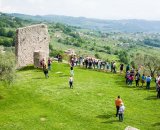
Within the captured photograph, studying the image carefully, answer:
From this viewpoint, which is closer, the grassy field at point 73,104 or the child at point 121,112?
the grassy field at point 73,104

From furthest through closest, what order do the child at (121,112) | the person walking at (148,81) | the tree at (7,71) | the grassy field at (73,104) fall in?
the person walking at (148,81)
the tree at (7,71)
the child at (121,112)
the grassy field at (73,104)

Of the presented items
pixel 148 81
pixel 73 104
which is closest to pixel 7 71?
pixel 73 104

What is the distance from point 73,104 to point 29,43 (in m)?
25.4

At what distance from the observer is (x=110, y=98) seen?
151 feet

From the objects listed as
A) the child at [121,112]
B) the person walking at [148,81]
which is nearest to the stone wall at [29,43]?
the person walking at [148,81]

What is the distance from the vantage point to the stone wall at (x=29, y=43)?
6362cm

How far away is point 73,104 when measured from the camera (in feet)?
142

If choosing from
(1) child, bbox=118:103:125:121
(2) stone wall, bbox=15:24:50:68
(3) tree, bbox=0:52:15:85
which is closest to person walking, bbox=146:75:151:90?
(1) child, bbox=118:103:125:121

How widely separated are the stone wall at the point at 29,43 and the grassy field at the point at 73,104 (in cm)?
695

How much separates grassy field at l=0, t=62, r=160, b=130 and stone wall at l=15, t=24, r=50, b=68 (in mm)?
6946

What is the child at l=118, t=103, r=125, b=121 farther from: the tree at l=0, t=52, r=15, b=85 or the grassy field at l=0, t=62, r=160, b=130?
the tree at l=0, t=52, r=15, b=85

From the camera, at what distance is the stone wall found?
6362 centimetres

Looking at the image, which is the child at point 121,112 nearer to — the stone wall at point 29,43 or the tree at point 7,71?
the tree at point 7,71

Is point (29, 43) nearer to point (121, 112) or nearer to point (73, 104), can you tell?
point (73, 104)
